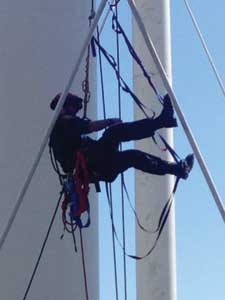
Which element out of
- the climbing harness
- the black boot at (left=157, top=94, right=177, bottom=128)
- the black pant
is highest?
the black boot at (left=157, top=94, right=177, bottom=128)

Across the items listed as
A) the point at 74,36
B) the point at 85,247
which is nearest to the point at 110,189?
the point at 85,247

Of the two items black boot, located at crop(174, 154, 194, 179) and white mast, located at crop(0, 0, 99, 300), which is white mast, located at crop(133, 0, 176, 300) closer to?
white mast, located at crop(0, 0, 99, 300)

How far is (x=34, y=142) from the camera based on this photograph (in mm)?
6141

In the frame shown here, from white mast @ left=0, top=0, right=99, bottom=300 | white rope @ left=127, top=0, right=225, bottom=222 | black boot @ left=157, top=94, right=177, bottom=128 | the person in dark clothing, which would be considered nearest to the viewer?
white rope @ left=127, top=0, right=225, bottom=222

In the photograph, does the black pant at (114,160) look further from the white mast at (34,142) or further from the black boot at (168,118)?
the white mast at (34,142)

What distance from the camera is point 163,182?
6.14 metres

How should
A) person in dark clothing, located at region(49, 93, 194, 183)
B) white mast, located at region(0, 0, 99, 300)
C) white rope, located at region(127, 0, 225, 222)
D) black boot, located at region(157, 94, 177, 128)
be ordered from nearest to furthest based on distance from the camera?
white rope, located at region(127, 0, 225, 222) → black boot, located at region(157, 94, 177, 128) → person in dark clothing, located at region(49, 93, 194, 183) → white mast, located at region(0, 0, 99, 300)

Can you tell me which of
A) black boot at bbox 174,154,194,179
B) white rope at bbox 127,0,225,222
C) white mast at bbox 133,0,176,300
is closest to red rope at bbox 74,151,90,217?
black boot at bbox 174,154,194,179

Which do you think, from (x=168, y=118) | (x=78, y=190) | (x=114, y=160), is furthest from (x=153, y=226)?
(x=168, y=118)

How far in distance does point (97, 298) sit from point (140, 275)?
44 cm

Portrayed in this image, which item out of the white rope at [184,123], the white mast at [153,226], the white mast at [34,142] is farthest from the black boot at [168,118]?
the white mast at [34,142]

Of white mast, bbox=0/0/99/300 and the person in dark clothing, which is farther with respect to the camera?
white mast, bbox=0/0/99/300

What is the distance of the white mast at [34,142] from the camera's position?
5.95 meters

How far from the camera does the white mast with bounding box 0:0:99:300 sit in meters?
5.95
